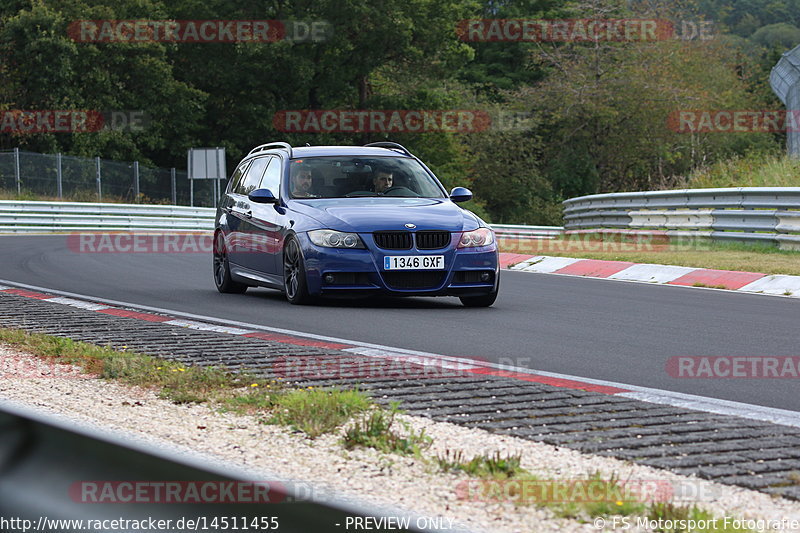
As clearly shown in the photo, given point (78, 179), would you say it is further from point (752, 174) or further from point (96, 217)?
point (752, 174)

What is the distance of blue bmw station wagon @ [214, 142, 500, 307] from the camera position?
1155 centimetres

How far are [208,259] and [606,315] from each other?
10853 mm

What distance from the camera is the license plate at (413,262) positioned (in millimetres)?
11492

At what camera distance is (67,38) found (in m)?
50.3

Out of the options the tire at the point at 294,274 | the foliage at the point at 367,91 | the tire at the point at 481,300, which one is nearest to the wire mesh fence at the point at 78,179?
the foliage at the point at 367,91

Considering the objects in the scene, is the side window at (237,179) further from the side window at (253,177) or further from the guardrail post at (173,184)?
the guardrail post at (173,184)

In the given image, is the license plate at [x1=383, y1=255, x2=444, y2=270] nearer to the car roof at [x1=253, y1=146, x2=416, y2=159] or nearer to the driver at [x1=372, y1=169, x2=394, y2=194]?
the driver at [x1=372, y1=169, x2=394, y2=194]

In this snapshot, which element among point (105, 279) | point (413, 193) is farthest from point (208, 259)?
point (413, 193)

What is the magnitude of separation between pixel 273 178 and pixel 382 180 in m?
1.25

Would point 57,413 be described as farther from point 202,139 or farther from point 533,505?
point 202,139

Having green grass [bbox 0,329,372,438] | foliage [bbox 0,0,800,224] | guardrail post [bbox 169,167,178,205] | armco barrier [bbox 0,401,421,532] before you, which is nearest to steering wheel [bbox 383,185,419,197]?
green grass [bbox 0,329,372,438]

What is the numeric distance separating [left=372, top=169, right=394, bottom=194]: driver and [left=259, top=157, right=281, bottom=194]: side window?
3.43 ft

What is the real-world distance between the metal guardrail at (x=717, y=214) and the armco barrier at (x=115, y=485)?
51.7 feet

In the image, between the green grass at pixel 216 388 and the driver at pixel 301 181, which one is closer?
the green grass at pixel 216 388
